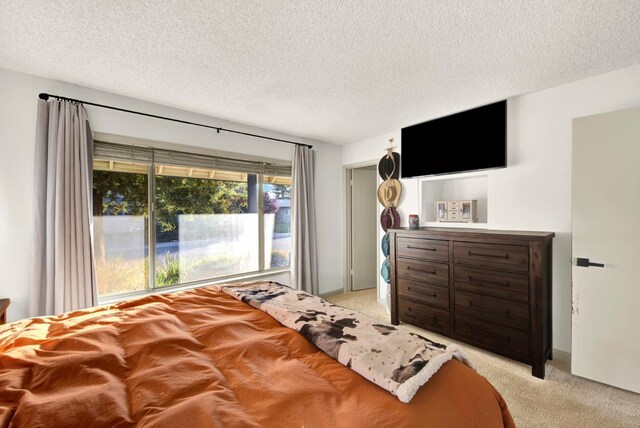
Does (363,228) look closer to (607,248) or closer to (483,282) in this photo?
(483,282)

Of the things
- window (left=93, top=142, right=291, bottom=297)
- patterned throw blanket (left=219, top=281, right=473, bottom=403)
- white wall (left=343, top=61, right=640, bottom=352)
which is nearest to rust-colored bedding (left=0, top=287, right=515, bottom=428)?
patterned throw blanket (left=219, top=281, right=473, bottom=403)

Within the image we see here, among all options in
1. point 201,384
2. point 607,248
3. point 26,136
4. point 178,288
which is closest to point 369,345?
point 201,384

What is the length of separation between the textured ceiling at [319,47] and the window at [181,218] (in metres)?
0.76

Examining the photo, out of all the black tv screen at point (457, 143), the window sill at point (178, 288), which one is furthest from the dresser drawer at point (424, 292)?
the window sill at point (178, 288)

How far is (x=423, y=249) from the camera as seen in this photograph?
292cm

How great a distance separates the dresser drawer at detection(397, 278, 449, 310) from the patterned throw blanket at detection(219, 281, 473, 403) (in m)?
1.55

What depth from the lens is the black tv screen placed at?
2.71 metres

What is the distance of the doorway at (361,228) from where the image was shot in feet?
15.0

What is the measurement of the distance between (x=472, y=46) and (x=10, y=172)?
3599 millimetres

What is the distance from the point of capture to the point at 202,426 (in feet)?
2.57

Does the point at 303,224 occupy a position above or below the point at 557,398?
above

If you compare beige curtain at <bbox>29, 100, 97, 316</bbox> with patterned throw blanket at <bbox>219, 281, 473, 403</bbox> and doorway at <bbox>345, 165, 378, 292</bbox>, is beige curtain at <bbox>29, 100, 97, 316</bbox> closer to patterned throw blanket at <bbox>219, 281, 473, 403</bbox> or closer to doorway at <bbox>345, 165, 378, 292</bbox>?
patterned throw blanket at <bbox>219, 281, 473, 403</bbox>

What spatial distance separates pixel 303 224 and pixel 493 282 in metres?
2.33

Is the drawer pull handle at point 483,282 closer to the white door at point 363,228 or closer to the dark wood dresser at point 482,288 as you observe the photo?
the dark wood dresser at point 482,288
